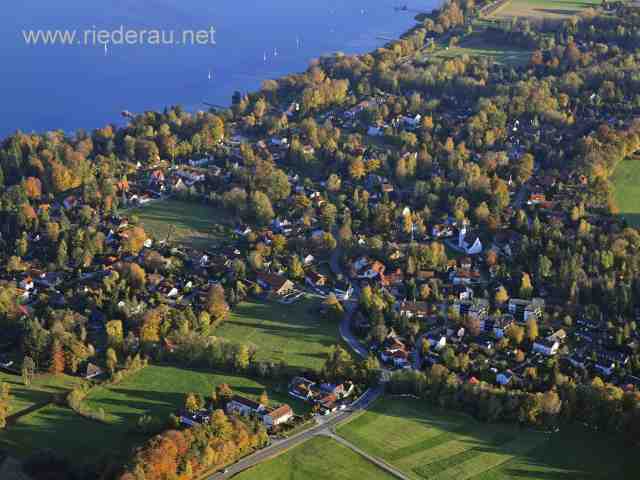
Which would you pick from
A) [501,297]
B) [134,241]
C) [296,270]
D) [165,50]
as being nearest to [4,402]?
[134,241]

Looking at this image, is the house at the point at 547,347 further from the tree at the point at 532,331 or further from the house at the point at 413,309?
the house at the point at 413,309

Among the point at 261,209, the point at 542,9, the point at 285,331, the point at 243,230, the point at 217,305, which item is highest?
the point at 542,9

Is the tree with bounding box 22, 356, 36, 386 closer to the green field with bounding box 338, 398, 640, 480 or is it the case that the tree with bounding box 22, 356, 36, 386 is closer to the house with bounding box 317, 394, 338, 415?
the house with bounding box 317, 394, 338, 415

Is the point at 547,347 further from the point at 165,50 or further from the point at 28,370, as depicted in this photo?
the point at 165,50

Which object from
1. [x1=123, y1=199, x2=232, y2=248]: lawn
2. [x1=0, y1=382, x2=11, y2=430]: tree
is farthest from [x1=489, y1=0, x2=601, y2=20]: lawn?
[x1=0, y1=382, x2=11, y2=430]: tree

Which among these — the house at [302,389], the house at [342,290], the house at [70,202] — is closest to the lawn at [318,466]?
the house at [302,389]

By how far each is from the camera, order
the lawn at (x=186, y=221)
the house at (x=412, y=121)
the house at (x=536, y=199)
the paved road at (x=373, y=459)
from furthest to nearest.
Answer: the house at (x=412, y=121) < the house at (x=536, y=199) < the lawn at (x=186, y=221) < the paved road at (x=373, y=459)

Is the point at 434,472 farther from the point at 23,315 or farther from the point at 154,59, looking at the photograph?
the point at 154,59
